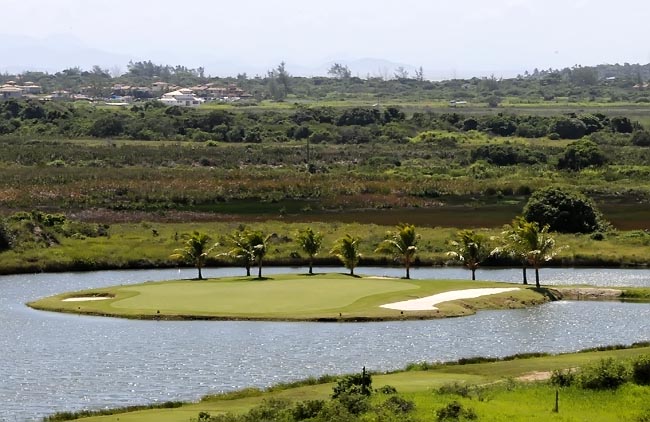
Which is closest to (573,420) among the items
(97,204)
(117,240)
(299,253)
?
(299,253)

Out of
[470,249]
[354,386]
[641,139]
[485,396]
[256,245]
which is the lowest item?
[485,396]

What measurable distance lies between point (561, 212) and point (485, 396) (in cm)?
5185

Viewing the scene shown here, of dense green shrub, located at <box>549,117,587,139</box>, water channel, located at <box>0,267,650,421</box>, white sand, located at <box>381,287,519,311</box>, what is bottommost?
water channel, located at <box>0,267,650,421</box>

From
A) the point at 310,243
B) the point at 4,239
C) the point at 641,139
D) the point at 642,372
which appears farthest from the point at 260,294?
the point at 641,139

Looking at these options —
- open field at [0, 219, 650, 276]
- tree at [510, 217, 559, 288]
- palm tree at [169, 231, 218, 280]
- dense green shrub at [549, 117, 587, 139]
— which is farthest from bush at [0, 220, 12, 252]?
dense green shrub at [549, 117, 587, 139]

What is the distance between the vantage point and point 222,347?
170 feet

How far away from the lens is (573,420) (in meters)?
34.2

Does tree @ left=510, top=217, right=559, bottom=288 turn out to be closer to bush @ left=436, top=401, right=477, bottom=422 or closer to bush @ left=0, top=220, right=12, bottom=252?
bush @ left=0, top=220, right=12, bottom=252

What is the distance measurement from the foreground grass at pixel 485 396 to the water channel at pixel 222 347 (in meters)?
3.19

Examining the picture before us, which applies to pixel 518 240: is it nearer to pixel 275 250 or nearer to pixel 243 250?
pixel 243 250

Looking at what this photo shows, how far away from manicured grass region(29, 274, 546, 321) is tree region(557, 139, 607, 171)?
76597mm

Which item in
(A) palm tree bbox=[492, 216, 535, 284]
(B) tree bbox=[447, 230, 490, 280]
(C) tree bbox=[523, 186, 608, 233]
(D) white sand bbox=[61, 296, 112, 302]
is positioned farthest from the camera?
(C) tree bbox=[523, 186, 608, 233]

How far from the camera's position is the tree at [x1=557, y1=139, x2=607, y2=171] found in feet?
464

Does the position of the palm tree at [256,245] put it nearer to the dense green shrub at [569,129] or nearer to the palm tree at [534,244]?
the palm tree at [534,244]
